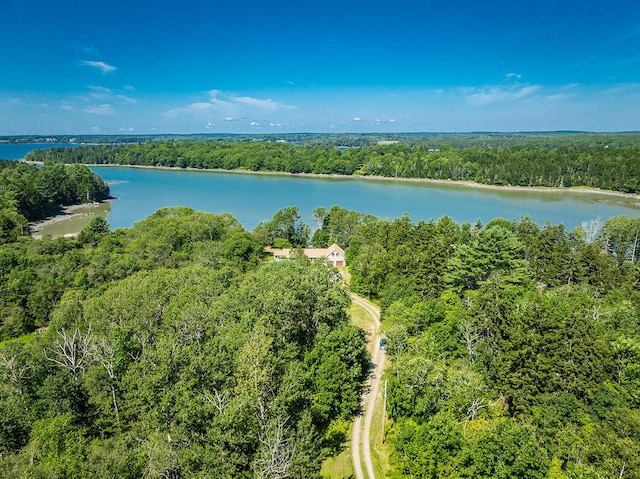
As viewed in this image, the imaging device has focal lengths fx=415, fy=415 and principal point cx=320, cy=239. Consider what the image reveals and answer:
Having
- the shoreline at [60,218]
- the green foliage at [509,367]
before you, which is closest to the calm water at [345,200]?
the shoreline at [60,218]

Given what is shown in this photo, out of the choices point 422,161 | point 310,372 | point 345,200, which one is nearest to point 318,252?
point 310,372

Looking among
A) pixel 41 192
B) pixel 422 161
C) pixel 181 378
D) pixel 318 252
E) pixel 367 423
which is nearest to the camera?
pixel 181 378

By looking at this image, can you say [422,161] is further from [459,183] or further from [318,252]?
[318,252]

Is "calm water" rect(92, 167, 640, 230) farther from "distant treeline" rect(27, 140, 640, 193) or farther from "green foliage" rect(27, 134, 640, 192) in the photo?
"distant treeline" rect(27, 140, 640, 193)

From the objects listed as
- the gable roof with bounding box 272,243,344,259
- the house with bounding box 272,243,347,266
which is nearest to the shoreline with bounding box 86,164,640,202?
the house with bounding box 272,243,347,266

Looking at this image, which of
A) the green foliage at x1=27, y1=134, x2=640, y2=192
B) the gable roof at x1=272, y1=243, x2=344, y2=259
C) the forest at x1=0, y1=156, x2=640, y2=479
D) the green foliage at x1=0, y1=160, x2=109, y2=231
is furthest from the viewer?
the green foliage at x1=27, y1=134, x2=640, y2=192
